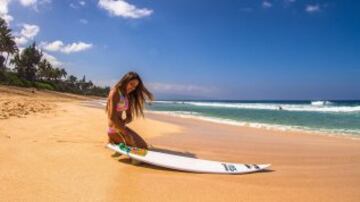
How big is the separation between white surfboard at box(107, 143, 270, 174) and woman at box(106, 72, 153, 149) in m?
0.40

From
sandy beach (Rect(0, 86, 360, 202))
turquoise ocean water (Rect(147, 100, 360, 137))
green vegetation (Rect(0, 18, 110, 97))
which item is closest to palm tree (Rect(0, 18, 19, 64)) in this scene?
green vegetation (Rect(0, 18, 110, 97))

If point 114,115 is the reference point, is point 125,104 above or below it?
above

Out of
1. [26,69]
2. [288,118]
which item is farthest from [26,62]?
[288,118]

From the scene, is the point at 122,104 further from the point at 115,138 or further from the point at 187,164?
the point at 187,164

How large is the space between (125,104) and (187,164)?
64.2 inches

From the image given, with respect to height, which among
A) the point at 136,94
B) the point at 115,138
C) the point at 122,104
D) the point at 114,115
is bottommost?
the point at 115,138

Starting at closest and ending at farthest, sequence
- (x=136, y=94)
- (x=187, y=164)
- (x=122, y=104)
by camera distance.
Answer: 1. (x=187, y=164)
2. (x=122, y=104)
3. (x=136, y=94)

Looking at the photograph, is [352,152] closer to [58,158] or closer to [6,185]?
[58,158]

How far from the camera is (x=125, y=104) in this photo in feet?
16.9

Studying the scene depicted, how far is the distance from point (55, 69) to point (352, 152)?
77576mm

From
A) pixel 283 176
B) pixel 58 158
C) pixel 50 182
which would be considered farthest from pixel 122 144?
pixel 283 176

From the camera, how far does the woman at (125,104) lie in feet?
16.1

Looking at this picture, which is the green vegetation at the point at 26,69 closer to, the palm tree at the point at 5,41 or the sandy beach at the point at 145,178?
the palm tree at the point at 5,41

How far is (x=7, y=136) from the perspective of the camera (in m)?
5.54
